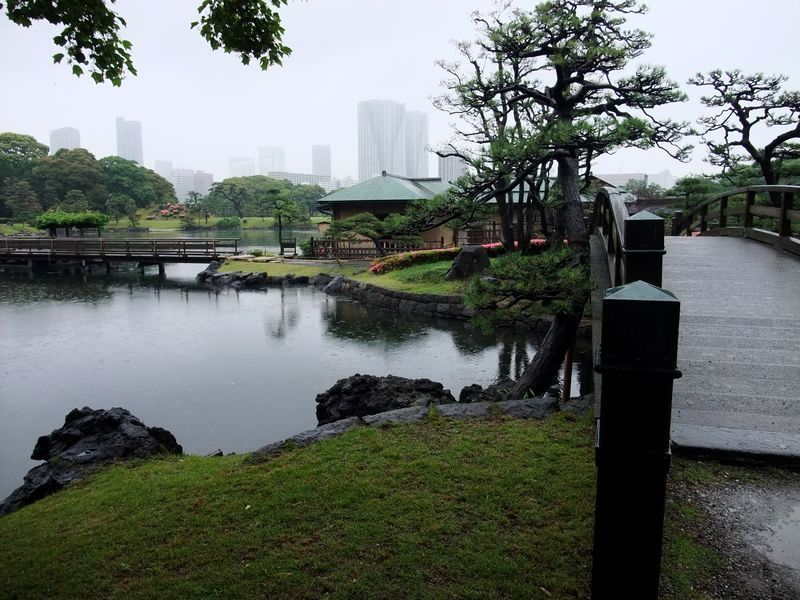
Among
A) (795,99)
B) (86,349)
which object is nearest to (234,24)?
(86,349)

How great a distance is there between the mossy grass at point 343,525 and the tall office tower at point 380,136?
182 feet

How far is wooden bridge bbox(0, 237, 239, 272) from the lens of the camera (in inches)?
1072

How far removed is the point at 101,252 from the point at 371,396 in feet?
84.3

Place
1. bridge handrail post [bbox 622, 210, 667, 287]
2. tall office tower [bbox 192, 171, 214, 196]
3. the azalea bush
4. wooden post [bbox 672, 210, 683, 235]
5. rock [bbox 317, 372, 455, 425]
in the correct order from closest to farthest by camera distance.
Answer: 1. bridge handrail post [bbox 622, 210, 667, 287]
2. rock [bbox 317, 372, 455, 425]
3. wooden post [bbox 672, 210, 683, 235]
4. the azalea bush
5. tall office tower [bbox 192, 171, 214, 196]

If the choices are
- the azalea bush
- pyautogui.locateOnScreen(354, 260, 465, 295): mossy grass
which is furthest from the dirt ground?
the azalea bush

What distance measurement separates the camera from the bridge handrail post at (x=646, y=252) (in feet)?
12.3

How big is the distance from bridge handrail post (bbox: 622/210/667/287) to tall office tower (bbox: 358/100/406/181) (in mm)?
55543

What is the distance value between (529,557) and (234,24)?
5.36 m

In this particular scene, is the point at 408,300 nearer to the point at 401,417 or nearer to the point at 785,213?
the point at 785,213

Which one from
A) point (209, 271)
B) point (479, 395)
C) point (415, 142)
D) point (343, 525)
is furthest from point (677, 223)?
point (415, 142)

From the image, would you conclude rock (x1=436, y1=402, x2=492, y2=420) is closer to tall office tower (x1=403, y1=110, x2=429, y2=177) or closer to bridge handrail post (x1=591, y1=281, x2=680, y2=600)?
bridge handrail post (x1=591, y1=281, x2=680, y2=600)

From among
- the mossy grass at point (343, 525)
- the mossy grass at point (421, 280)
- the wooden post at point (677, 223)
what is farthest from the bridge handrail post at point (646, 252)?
the wooden post at point (677, 223)

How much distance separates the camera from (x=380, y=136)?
64.8 m

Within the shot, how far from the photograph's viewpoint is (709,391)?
391cm
